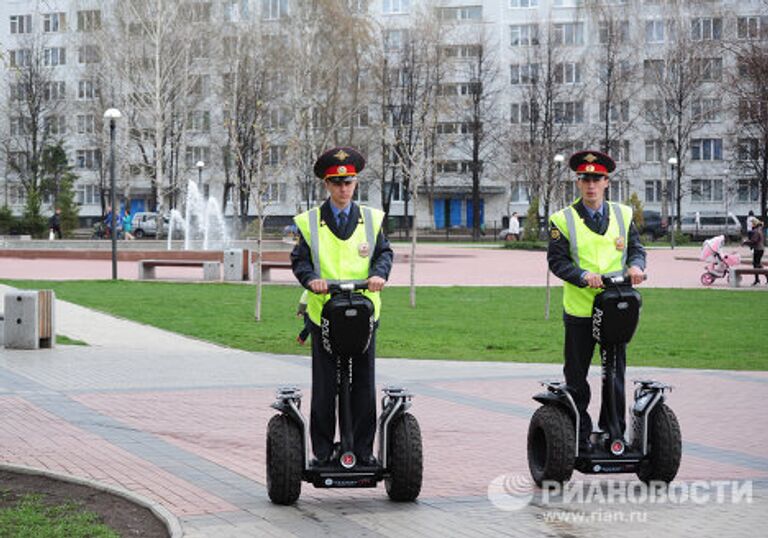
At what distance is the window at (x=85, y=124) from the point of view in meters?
83.2

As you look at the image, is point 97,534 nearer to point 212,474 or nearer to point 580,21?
point 212,474

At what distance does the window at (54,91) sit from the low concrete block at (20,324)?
67.9m

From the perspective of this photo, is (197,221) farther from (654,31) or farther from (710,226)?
(654,31)

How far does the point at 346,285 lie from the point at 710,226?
65508mm

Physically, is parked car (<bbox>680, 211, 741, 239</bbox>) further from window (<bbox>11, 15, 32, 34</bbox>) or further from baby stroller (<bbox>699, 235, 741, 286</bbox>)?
window (<bbox>11, 15, 32, 34</bbox>)

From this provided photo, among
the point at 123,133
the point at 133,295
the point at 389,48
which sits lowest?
the point at 133,295

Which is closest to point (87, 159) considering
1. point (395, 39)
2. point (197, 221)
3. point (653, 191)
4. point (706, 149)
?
point (197, 221)

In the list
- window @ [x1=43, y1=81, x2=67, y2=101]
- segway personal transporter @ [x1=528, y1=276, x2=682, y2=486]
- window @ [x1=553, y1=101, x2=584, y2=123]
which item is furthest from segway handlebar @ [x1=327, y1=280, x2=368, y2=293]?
window @ [x1=43, y1=81, x2=67, y2=101]

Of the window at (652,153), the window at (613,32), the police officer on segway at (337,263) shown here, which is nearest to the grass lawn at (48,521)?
the police officer on segway at (337,263)

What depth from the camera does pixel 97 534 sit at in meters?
6.41

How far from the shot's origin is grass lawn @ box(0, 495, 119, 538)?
252 inches

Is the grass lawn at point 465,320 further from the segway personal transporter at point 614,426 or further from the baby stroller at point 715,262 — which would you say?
the segway personal transporter at point 614,426

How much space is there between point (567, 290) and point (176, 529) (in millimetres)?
2661

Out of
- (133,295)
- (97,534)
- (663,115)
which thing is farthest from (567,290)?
(663,115)
